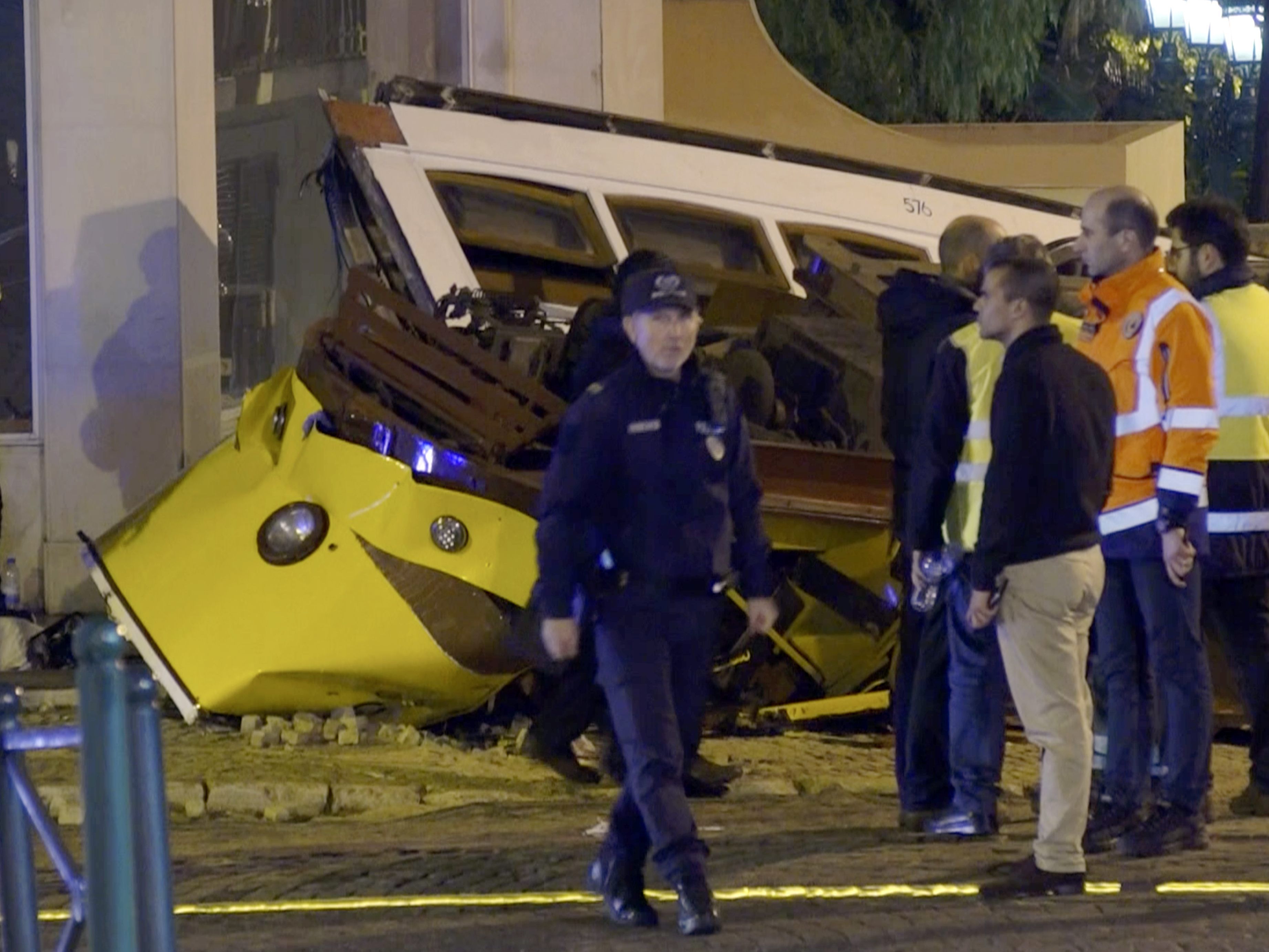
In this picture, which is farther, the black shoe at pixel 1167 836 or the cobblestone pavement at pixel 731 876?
the black shoe at pixel 1167 836

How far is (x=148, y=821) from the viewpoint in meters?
3.56

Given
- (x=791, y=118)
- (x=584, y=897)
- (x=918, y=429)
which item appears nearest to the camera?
(x=584, y=897)

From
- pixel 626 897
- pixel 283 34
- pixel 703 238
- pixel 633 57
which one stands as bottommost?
pixel 626 897

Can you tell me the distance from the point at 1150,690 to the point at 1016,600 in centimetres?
100

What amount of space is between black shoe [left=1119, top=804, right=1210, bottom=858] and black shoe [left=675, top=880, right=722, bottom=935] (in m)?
1.51

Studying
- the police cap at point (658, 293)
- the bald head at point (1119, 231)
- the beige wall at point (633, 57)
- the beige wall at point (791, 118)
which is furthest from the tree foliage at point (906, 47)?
the police cap at point (658, 293)

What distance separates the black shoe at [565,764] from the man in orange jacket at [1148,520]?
6.75 feet

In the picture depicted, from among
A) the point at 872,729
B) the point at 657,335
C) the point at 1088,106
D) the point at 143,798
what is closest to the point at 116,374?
the point at 872,729

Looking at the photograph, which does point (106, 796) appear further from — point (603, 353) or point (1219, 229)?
point (1219, 229)

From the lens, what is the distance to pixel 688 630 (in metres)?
5.07

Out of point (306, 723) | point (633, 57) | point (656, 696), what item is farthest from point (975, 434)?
point (633, 57)

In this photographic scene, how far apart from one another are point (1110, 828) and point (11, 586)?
6.60m

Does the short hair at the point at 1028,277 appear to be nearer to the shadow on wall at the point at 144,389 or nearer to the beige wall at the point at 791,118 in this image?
the shadow on wall at the point at 144,389

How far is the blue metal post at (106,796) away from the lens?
3.49 meters
